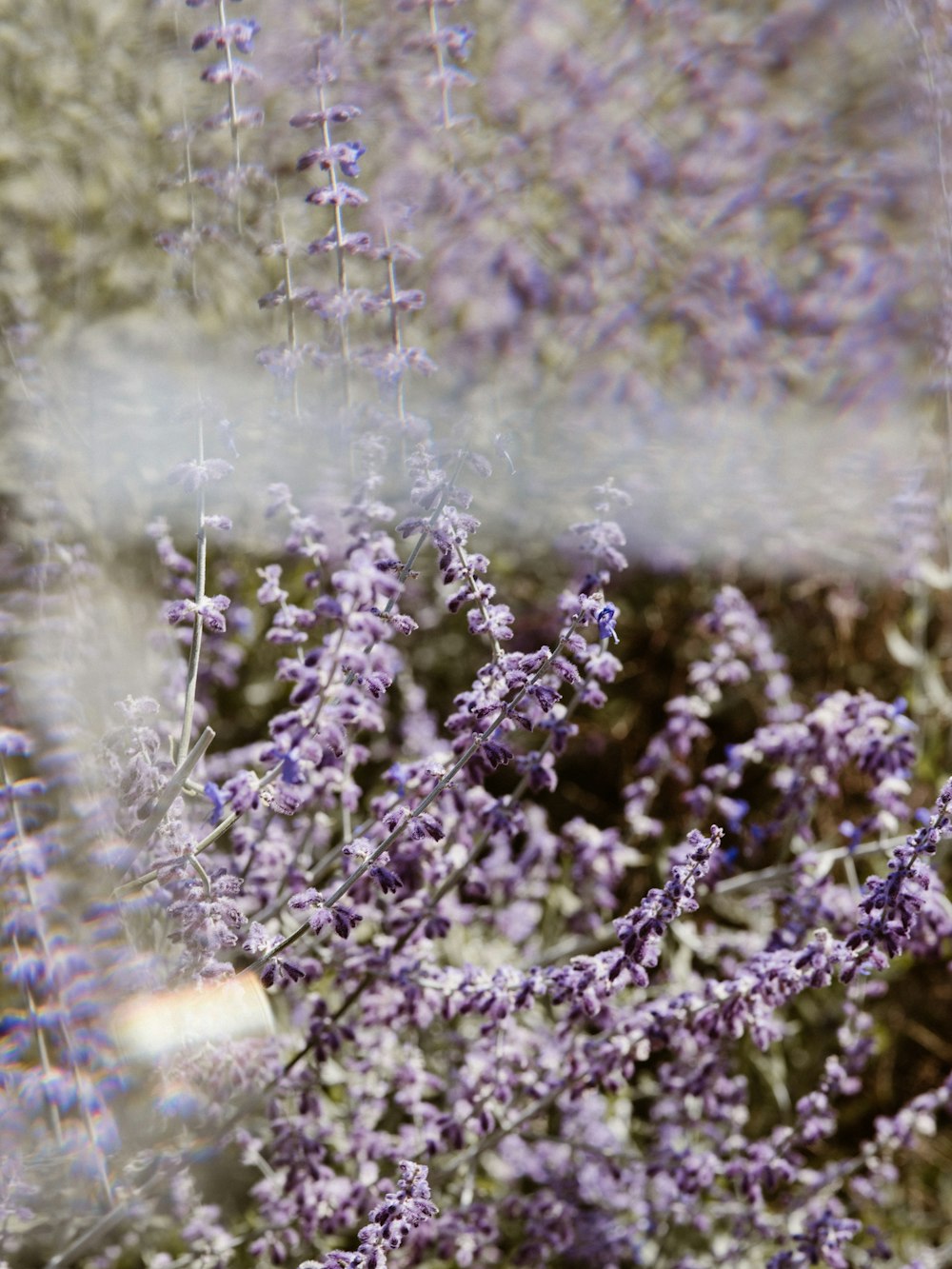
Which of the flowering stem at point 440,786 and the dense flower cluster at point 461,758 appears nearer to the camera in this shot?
the flowering stem at point 440,786

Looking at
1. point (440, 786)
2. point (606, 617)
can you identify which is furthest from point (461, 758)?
point (606, 617)

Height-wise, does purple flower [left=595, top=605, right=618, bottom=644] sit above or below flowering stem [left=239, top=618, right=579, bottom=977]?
above

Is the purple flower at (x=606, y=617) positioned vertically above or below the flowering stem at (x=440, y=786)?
above

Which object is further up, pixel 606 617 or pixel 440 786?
pixel 606 617

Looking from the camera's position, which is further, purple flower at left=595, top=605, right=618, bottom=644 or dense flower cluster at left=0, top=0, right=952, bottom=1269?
dense flower cluster at left=0, top=0, right=952, bottom=1269

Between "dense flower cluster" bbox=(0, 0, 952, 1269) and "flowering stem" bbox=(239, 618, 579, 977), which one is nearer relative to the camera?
"flowering stem" bbox=(239, 618, 579, 977)

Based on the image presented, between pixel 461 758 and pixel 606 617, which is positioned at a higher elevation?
pixel 606 617

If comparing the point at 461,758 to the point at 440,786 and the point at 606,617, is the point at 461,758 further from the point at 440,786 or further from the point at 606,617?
the point at 606,617

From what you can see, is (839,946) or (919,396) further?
(919,396)

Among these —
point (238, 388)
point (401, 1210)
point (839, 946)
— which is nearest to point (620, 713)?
point (238, 388)

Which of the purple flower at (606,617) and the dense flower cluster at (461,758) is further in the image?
the dense flower cluster at (461,758)

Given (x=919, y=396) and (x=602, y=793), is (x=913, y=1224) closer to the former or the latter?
(x=602, y=793)
